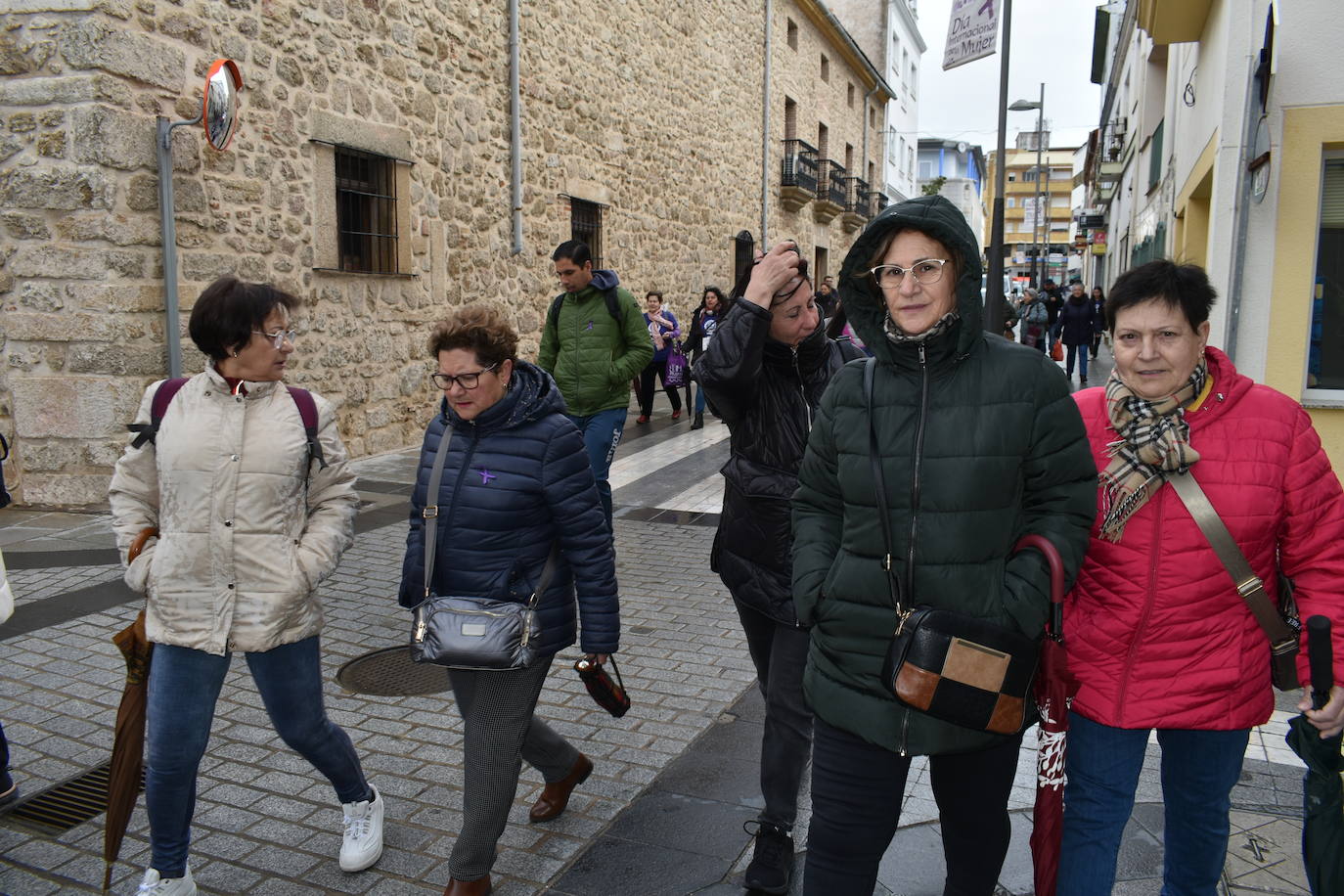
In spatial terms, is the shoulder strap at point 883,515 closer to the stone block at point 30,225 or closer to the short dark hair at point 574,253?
the short dark hair at point 574,253

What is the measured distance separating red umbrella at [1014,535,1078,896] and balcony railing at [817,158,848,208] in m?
25.3

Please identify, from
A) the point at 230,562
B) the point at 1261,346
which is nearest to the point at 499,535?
the point at 230,562

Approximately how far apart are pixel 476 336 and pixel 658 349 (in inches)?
389

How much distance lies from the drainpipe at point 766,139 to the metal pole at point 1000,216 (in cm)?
825

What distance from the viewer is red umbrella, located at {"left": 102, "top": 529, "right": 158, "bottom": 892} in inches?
104

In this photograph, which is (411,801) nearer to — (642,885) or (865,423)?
(642,885)

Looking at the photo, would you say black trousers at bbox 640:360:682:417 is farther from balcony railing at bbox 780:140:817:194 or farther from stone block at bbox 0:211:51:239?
balcony railing at bbox 780:140:817:194

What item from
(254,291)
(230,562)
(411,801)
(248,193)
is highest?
(248,193)

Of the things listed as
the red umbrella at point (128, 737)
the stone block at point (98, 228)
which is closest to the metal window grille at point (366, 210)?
the stone block at point (98, 228)

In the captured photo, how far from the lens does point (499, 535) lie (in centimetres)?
277

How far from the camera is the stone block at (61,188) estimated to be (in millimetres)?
7141

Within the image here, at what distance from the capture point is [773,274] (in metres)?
2.74

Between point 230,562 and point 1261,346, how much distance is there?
5.82 meters

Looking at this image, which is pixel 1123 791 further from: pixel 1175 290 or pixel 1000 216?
pixel 1000 216
